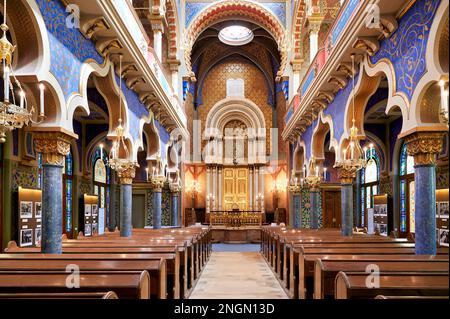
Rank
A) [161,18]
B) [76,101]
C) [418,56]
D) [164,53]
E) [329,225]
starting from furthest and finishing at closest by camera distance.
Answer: [329,225]
[164,53]
[161,18]
[76,101]
[418,56]

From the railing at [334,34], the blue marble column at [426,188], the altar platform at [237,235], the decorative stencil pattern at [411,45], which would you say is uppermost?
the railing at [334,34]

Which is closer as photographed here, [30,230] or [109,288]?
[109,288]

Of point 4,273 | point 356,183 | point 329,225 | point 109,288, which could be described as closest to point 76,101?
point 4,273

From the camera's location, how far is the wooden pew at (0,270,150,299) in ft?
12.0

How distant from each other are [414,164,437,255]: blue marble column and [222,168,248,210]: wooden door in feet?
61.4

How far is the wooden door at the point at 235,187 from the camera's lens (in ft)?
80.9

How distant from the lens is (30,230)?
1032 cm

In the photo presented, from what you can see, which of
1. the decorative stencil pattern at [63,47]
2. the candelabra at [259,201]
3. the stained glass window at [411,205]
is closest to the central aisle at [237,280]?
the decorative stencil pattern at [63,47]

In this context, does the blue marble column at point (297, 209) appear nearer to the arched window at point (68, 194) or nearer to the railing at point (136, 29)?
the railing at point (136, 29)

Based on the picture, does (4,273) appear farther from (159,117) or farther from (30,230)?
(159,117)

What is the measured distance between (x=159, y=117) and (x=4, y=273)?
32.9ft

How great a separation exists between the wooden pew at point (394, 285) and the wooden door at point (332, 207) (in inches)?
619

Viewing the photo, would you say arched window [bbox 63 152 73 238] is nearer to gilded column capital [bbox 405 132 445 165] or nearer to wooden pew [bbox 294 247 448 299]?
wooden pew [bbox 294 247 448 299]

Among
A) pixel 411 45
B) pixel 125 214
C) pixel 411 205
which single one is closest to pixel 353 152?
pixel 411 45
